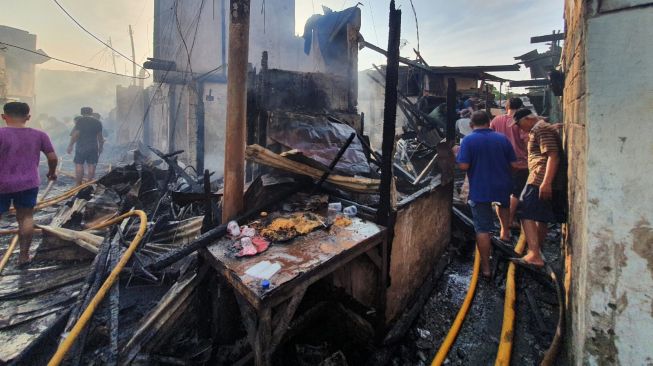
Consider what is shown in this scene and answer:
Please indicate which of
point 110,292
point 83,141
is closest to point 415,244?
point 110,292

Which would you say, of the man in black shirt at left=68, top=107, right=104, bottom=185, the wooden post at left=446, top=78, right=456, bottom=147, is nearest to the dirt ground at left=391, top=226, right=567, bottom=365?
the wooden post at left=446, top=78, right=456, bottom=147

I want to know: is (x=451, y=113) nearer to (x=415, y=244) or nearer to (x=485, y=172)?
(x=485, y=172)

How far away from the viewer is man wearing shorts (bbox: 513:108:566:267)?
330cm

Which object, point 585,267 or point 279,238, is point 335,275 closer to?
point 279,238

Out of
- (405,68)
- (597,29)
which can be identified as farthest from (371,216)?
(405,68)

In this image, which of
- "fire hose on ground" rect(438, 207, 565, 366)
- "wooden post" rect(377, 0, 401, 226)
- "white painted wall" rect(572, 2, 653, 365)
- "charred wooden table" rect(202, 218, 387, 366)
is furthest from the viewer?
"wooden post" rect(377, 0, 401, 226)

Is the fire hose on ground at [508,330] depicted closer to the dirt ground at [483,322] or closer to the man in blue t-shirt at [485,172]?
the dirt ground at [483,322]

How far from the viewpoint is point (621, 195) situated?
160cm

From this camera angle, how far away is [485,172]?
3926 millimetres

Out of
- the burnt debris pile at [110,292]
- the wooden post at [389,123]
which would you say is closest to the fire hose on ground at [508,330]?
the wooden post at [389,123]

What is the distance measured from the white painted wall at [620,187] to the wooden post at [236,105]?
9.30ft

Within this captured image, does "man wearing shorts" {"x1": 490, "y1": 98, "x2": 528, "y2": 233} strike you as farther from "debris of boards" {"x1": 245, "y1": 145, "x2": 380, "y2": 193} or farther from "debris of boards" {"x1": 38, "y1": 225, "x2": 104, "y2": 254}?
"debris of boards" {"x1": 38, "y1": 225, "x2": 104, "y2": 254}

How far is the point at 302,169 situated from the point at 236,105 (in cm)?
104

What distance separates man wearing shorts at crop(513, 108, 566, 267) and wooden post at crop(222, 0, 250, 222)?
Answer: 3431mm
